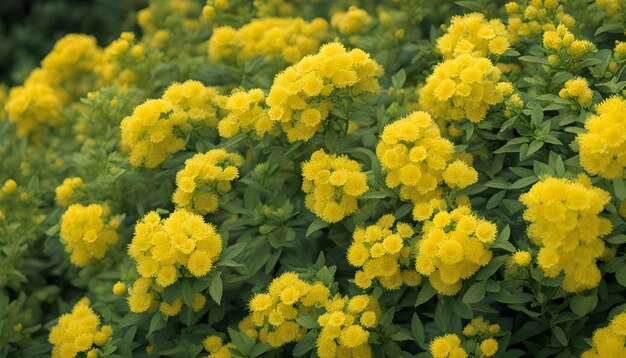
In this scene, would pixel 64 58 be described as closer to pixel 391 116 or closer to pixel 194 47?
pixel 194 47

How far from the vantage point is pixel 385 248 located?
7.63 feet

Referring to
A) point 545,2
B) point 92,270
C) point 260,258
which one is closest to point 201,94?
point 260,258

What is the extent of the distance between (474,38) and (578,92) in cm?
51

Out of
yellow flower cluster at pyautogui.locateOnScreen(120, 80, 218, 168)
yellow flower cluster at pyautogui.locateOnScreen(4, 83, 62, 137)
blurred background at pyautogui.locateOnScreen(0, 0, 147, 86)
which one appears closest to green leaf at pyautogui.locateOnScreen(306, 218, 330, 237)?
yellow flower cluster at pyautogui.locateOnScreen(120, 80, 218, 168)

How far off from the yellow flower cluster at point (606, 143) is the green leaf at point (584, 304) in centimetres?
40

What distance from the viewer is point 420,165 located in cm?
242

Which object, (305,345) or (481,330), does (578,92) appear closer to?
(481,330)

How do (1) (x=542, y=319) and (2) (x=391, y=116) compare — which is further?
(2) (x=391, y=116)

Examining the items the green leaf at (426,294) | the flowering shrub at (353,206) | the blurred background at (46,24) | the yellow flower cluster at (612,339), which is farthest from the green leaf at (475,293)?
the blurred background at (46,24)

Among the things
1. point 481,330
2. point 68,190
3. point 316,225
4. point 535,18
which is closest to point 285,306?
point 316,225

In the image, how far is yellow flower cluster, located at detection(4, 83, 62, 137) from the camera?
12.2 ft

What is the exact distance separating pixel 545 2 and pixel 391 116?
2.54 feet

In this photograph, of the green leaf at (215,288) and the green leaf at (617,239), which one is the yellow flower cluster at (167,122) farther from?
the green leaf at (617,239)

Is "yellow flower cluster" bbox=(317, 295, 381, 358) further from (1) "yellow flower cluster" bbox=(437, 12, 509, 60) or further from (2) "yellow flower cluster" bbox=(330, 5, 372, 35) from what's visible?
(2) "yellow flower cluster" bbox=(330, 5, 372, 35)
